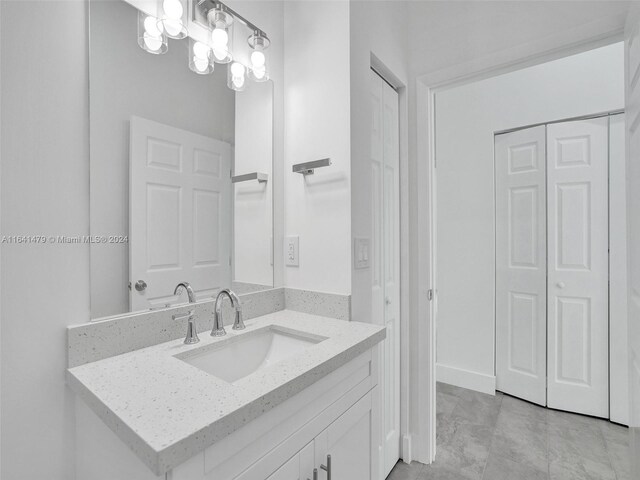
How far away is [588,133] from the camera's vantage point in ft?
7.09

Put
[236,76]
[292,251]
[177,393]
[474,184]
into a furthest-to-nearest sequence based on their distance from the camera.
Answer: [474,184]
[292,251]
[236,76]
[177,393]

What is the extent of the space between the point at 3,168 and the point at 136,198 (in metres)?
0.31

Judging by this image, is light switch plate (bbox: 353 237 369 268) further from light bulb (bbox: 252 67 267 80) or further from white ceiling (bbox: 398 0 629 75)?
white ceiling (bbox: 398 0 629 75)

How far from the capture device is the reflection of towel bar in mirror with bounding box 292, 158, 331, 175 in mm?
1311

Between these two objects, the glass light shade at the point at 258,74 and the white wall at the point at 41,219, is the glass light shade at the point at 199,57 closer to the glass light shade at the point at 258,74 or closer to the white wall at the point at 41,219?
the glass light shade at the point at 258,74

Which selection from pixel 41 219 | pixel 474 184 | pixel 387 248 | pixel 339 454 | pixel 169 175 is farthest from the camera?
pixel 474 184

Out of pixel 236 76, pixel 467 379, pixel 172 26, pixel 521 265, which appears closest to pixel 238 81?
pixel 236 76

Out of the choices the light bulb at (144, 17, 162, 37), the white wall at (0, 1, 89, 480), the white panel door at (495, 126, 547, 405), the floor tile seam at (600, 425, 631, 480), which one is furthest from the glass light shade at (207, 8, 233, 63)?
the floor tile seam at (600, 425, 631, 480)

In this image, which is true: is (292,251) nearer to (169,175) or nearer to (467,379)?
(169,175)

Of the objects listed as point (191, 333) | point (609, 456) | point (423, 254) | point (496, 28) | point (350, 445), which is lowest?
point (609, 456)

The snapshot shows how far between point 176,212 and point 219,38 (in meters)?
0.68

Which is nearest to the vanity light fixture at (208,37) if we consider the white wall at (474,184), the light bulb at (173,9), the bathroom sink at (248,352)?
the light bulb at (173,9)

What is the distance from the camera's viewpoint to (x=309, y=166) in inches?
54.3

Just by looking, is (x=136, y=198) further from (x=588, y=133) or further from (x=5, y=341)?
(x=588, y=133)
